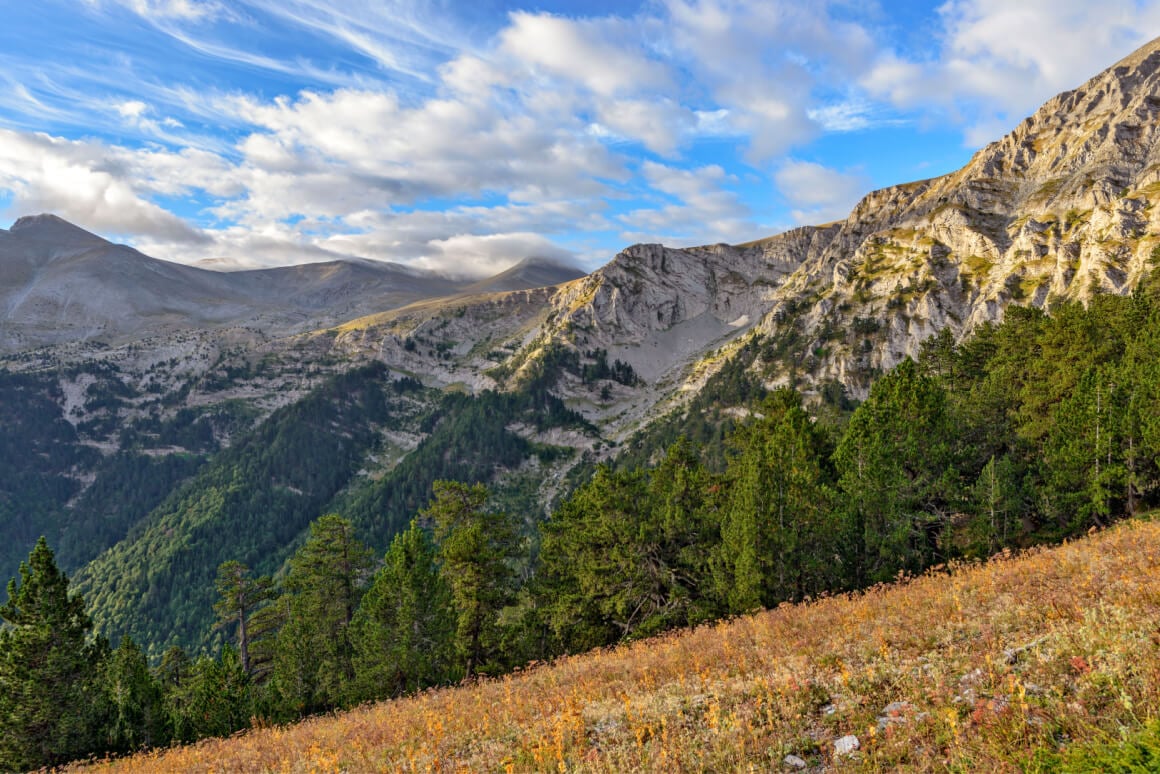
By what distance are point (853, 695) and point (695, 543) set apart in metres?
26.5

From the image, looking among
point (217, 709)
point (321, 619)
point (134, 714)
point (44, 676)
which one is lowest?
point (217, 709)

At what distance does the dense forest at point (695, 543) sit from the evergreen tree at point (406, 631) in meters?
0.14

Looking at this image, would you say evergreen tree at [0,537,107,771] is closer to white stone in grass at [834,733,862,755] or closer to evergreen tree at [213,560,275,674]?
evergreen tree at [213,560,275,674]

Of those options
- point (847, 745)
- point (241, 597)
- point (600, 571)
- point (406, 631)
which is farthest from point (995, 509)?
point (241, 597)

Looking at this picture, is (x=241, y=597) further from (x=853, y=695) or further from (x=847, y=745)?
(x=847, y=745)

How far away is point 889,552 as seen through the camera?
28672mm

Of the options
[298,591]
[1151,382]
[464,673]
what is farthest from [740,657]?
[298,591]

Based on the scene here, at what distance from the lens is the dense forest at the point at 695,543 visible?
28844 mm

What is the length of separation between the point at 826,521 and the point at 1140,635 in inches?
867

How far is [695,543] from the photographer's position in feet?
113

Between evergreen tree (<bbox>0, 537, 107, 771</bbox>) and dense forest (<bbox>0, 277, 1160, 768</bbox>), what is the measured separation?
92 millimetres

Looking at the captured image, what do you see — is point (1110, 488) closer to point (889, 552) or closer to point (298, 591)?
point (889, 552)

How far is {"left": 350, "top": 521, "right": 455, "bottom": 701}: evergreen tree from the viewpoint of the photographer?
34.5 m

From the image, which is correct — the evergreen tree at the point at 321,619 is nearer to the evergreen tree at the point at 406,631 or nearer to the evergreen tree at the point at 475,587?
the evergreen tree at the point at 406,631
